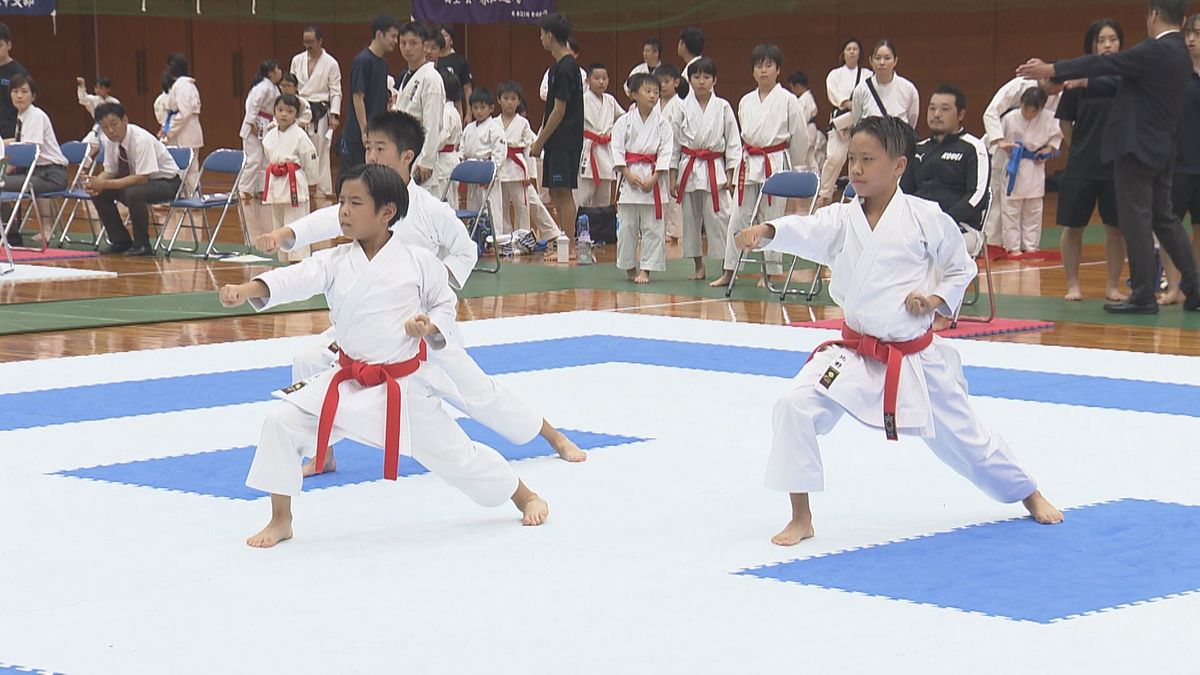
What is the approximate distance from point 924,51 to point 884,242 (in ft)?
44.9

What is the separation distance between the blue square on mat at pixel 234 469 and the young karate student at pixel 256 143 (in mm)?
8120

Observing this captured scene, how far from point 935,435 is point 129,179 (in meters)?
9.60

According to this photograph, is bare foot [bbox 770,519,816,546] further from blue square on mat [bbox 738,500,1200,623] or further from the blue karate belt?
the blue karate belt

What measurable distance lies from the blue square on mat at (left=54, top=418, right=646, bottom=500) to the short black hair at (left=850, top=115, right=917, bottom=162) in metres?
1.68

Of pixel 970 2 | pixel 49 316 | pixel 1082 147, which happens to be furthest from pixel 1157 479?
pixel 970 2

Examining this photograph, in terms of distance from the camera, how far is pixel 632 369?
7.60 m

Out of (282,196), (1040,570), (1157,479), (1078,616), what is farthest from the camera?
(282,196)

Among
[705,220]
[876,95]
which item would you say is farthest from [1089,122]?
[705,220]

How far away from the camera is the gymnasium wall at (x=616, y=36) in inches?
670

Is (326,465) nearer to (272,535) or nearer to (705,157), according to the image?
(272,535)

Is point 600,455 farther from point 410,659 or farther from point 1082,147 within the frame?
point 1082,147

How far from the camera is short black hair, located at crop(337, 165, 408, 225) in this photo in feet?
14.7

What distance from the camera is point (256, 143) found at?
49.6 feet

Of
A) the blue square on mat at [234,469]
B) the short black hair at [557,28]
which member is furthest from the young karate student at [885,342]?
the short black hair at [557,28]
